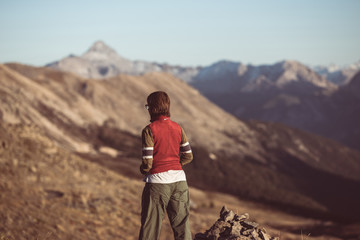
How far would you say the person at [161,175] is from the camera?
5234mm

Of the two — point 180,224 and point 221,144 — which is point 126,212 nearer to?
point 180,224

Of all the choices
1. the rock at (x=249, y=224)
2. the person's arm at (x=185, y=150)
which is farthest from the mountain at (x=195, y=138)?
the person's arm at (x=185, y=150)

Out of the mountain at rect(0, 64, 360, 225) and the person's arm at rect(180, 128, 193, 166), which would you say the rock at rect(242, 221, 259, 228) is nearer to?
the person's arm at rect(180, 128, 193, 166)

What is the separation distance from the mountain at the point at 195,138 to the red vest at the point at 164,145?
37329 millimetres

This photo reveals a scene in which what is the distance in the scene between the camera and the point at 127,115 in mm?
77438

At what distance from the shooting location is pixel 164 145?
5293 mm

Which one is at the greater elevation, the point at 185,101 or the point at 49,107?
the point at 185,101

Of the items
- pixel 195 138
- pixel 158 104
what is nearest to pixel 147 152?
pixel 158 104

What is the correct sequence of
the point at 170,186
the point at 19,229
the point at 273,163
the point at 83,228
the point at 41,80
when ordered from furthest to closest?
the point at 273,163, the point at 41,80, the point at 83,228, the point at 19,229, the point at 170,186

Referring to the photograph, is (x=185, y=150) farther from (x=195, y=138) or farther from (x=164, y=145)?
(x=195, y=138)

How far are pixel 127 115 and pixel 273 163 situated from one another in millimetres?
37192

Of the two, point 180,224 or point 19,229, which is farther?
point 19,229

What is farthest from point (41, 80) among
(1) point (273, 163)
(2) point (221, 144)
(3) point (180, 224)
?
(3) point (180, 224)

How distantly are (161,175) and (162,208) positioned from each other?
19.3 inches
